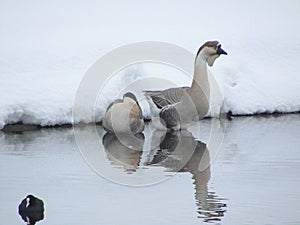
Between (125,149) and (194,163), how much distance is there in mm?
1067

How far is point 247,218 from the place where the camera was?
5.91 metres

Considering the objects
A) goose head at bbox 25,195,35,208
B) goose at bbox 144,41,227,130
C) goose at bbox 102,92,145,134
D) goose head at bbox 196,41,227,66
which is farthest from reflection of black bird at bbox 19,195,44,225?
goose head at bbox 196,41,227,66

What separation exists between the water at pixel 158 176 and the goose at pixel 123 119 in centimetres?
14

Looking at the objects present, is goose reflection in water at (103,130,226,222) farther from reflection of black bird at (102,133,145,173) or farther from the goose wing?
the goose wing

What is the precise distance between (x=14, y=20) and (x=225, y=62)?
4.45 meters

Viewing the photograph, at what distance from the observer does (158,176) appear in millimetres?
7398

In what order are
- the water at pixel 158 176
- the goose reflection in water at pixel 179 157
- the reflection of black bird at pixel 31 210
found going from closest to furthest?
the reflection of black bird at pixel 31 210 < the water at pixel 158 176 < the goose reflection in water at pixel 179 157

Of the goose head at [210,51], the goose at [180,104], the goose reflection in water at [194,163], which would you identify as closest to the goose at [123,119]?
the goose at [180,104]

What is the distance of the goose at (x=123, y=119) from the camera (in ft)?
31.5

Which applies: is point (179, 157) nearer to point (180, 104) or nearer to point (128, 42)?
point (180, 104)

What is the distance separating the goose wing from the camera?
390 inches

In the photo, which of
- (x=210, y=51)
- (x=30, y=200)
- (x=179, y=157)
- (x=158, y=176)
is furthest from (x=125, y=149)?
(x=30, y=200)

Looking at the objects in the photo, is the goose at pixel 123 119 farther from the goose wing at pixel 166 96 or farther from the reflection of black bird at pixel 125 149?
the goose wing at pixel 166 96

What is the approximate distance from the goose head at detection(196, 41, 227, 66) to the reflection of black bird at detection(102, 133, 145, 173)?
1396 mm
